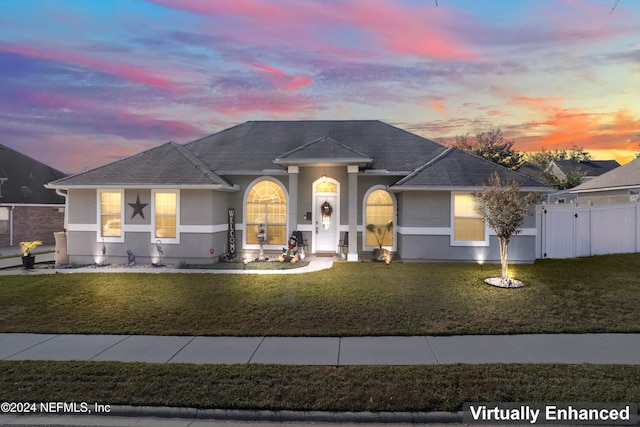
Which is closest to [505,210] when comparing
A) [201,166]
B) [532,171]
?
[201,166]

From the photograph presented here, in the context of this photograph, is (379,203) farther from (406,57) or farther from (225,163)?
(225,163)

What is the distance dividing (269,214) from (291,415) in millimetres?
11410

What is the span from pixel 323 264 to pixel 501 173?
25.6 ft

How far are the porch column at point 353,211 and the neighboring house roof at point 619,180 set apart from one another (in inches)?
684

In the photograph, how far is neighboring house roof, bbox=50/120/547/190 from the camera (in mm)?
13384

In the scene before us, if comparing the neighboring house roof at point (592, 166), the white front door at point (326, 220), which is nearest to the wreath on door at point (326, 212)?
the white front door at point (326, 220)

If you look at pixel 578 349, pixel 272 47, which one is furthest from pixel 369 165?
pixel 578 349

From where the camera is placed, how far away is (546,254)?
46.8ft

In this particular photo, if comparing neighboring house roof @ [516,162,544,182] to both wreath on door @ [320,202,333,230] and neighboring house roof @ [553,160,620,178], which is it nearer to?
neighboring house roof @ [553,160,620,178]

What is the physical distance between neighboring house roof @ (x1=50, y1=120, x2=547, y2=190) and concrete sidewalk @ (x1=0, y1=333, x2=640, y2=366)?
294 inches

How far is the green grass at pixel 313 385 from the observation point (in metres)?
4.18

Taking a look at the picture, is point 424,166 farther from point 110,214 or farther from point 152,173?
point 110,214

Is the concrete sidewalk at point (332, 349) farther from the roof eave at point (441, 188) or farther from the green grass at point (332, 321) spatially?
the roof eave at point (441, 188)

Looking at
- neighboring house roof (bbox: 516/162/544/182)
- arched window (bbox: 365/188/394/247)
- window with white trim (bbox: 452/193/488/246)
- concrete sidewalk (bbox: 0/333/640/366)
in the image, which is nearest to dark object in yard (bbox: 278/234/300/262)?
arched window (bbox: 365/188/394/247)
